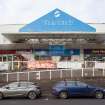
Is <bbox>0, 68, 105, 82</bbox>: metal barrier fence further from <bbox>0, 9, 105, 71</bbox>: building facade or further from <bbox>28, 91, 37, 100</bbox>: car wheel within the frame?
<bbox>28, 91, 37, 100</bbox>: car wheel

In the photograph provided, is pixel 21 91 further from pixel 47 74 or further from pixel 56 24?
pixel 56 24

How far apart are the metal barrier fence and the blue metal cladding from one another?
6816mm

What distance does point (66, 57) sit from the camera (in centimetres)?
5275

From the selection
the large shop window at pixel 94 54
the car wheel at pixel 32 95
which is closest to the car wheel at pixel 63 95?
the car wheel at pixel 32 95

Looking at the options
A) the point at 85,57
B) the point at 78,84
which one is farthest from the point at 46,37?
the point at 78,84

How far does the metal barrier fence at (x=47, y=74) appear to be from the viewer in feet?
133

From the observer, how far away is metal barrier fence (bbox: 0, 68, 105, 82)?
4056cm

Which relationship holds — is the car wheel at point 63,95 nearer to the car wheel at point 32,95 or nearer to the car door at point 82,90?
the car door at point 82,90

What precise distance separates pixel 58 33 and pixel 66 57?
7843mm

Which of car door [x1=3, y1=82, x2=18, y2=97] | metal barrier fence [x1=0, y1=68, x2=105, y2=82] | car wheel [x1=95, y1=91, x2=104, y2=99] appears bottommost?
car wheel [x1=95, y1=91, x2=104, y2=99]

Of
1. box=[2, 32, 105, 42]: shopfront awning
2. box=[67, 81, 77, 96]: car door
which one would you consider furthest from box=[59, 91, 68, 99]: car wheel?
box=[2, 32, 105, 42]: shopfront awning

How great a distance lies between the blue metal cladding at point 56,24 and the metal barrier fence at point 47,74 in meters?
6.82

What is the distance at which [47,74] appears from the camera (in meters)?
40.9

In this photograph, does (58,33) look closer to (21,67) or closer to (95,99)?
(21,67)
